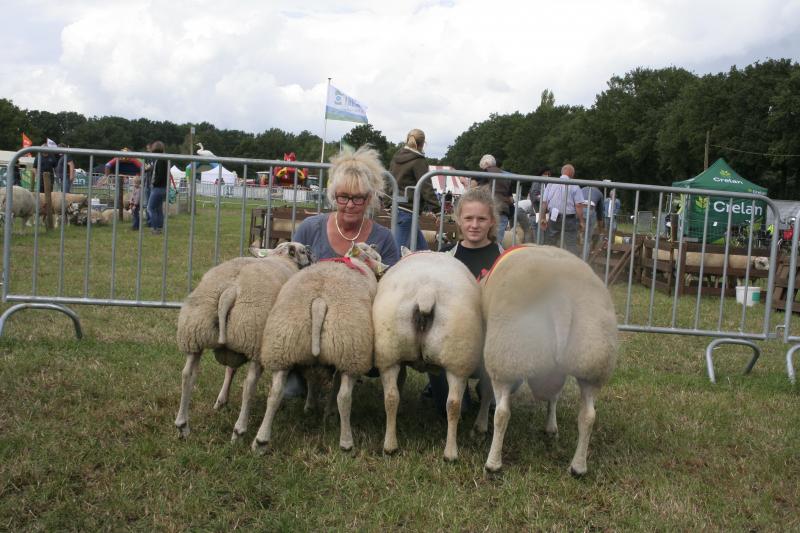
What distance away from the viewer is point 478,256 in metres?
4.84

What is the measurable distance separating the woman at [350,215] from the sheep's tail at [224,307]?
1219 mm

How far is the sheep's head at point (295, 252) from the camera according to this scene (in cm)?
453

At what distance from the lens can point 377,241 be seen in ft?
16.3

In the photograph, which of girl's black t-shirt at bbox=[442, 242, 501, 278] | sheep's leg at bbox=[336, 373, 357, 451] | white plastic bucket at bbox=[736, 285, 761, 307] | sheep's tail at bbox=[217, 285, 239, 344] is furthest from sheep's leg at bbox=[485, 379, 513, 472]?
white plastic bucket at bbox=[736, 285, 761, 307]

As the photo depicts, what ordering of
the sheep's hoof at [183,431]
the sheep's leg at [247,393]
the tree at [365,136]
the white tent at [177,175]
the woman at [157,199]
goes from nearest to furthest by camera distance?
the sheep's leg at [247,393]
the sheep's hoof at [183,431]
the woman at [157,199]
the white tent at [177,175]
the tree at [365,136]

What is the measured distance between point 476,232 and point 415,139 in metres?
4.77

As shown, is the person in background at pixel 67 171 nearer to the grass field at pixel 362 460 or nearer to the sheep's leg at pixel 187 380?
the grass field at pixel 362 460

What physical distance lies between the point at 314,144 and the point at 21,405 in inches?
4227

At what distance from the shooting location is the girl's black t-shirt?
4.80 m

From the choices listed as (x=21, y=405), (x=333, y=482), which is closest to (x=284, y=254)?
(x=333, y=482)

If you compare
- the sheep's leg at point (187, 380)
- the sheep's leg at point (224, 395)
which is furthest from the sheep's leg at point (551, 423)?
the sheep's leg at point (187, 380)

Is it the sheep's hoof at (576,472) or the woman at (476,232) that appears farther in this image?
the woman at (476,232)

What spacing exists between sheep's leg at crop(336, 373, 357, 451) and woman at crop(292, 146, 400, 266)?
4.44 ft

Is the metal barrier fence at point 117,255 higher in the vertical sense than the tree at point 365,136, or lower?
lower
